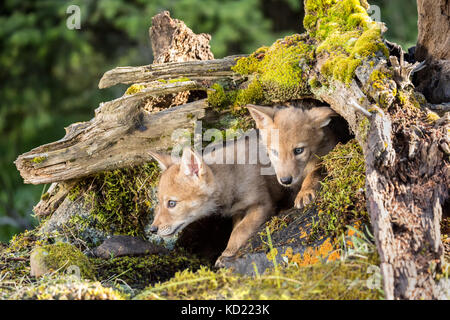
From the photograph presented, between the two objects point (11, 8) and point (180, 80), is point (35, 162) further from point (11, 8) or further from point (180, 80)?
point (11, 8)

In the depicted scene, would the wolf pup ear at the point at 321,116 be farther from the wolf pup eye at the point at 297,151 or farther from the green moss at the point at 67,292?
the green moss at the point at 67,292

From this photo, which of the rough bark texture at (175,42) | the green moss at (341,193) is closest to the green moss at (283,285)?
the green moss at (341,193)

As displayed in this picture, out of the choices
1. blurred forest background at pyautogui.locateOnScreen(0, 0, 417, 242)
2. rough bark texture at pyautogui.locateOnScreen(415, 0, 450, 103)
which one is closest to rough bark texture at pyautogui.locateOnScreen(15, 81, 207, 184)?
rough bark texture at pyautogui.locateOnScreen(415, 0, 450, 103)

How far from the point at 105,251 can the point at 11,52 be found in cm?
488

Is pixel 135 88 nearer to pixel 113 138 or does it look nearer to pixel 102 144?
pixel 113 138

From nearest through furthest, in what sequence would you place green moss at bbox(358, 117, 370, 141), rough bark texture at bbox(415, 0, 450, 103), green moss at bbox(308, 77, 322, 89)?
green moss at bbox(358, 117, 370, 141), rough bark texture at bbox(415, 0, 450, 103), green moss at bbox(308, 77, 322, 89)

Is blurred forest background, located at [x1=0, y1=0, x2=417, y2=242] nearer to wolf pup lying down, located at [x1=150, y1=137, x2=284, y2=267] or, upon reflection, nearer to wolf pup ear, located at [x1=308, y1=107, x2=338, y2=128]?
wolf pup lying down, located at [x1=150, y1=137, x2=284, y2=267]

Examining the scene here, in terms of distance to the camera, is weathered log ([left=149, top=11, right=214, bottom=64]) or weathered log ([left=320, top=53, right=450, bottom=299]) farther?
weathered log ([left=149, top=11, right=214, bottom=64])

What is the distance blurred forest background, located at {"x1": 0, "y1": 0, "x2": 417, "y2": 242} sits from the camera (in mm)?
8102

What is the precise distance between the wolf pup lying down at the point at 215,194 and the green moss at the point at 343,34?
1302 millimetres

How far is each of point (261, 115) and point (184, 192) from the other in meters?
1.06

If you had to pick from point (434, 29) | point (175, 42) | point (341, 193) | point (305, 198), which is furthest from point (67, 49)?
point (341, 193)

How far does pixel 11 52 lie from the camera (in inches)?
317

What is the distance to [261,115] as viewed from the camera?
4859 mm
